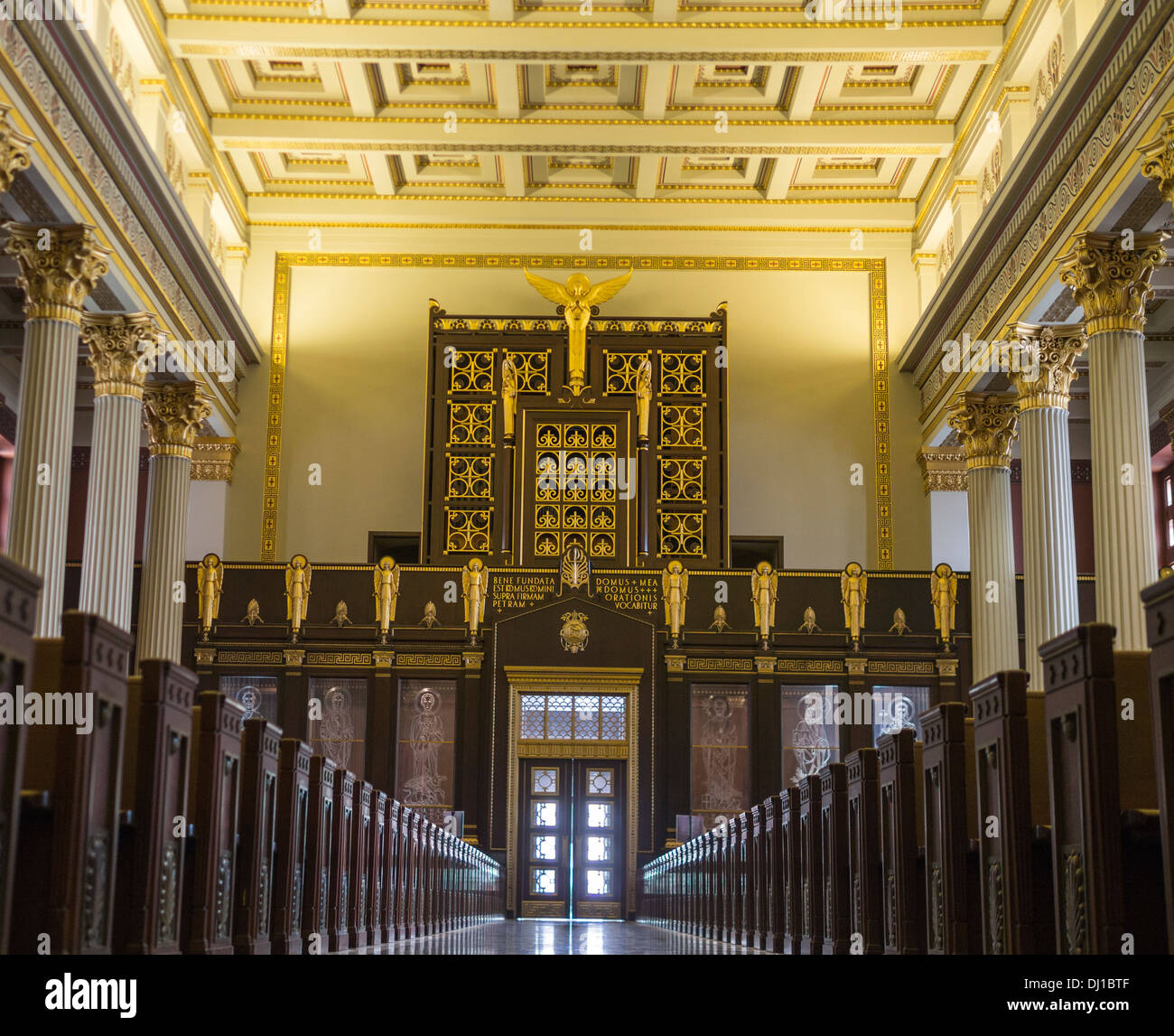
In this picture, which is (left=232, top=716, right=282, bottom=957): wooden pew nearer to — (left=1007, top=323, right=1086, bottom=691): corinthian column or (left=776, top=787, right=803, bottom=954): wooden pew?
(left=776, top=787, right=803, bottom=954): wooden pew

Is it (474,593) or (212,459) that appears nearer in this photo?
(474,593)

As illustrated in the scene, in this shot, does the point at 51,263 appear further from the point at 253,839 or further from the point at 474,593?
the point at 253,839

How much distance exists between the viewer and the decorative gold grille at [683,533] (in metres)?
20.7

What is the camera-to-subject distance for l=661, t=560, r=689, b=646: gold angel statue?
18641 mm

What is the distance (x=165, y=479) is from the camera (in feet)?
63.4

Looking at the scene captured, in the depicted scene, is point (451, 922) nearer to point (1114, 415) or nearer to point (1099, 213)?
point (1114, 415)

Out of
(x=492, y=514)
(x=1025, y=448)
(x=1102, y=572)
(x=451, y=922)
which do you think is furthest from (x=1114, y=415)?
(x=492, y=514)

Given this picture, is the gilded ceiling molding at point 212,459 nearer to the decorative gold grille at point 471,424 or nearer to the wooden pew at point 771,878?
the decorative gold grille at point 471,424

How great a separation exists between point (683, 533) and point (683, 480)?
2.75 ft

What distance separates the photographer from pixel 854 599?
18812mm

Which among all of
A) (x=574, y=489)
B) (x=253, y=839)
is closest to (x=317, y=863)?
(x=253, y=839)

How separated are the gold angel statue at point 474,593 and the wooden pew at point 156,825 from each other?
13.2m

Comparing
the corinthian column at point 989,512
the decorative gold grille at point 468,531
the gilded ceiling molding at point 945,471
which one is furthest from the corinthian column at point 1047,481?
the decorative gold grille at point 468,531
